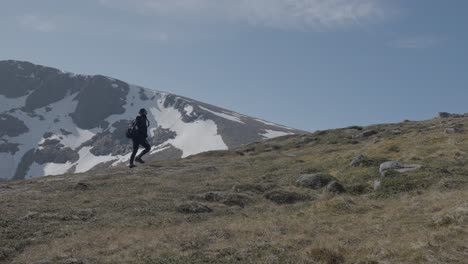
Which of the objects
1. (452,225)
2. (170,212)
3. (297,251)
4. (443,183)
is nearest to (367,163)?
(443,183)

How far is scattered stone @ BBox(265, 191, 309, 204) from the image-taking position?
2567cm

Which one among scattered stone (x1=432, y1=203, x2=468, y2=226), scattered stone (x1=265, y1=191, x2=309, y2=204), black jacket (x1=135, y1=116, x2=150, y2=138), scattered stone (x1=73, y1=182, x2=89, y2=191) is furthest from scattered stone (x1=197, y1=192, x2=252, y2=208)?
scattered stone (x1=432, y1=203, x2=468, y2=226)

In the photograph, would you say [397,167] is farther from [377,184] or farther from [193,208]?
[193,208]

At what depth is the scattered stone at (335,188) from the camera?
89.0 ft

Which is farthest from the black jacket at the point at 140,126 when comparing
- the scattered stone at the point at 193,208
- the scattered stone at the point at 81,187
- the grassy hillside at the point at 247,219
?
the scattered stone at the point at 193,208

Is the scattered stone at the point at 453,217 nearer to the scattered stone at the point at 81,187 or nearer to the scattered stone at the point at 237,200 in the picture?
the scattered stone at the point at 237,200

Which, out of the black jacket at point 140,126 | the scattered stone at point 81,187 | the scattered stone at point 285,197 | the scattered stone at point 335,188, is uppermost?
the black jacket at point 140,126

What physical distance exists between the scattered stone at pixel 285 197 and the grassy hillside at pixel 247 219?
0.22ft

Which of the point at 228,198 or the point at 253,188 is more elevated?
the point at 253,188

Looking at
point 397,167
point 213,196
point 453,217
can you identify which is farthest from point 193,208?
point 397,167

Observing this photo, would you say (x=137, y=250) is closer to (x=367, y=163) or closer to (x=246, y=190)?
(x=246, y=190)

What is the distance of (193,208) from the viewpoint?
897 inches

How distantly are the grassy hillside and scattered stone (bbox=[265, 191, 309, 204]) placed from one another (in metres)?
0.07

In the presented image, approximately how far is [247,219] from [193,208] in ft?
11.9
